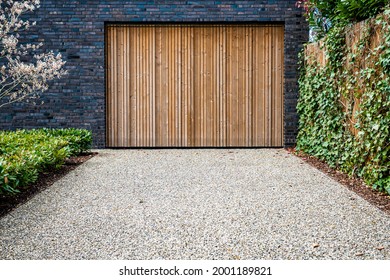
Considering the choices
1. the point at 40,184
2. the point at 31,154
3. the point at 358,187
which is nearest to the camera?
the point at 358,187

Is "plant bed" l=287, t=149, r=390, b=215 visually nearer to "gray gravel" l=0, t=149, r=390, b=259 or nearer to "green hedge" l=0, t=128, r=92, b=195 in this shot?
"gray gravel" l=0, t=149, r=390, b=259

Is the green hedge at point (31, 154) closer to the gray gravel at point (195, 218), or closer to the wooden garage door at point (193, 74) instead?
the gray gravel at point (195, 218)

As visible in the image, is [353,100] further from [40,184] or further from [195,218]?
[40,184]

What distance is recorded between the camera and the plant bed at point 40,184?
4582 mm

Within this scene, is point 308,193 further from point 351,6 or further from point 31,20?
point 31,20

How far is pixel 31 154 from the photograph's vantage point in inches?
237

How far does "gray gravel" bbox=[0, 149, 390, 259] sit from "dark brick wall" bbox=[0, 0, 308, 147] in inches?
132

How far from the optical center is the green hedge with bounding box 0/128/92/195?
481 centimetres

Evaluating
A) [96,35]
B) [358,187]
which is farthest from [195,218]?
[96,35]

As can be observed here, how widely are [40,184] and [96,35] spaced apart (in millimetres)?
4727

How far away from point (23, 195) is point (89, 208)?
94 centimetres

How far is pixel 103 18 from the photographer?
9.66 m

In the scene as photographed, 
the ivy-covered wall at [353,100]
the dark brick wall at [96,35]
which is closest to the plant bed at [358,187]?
the ivy-covered wall at [353,100]

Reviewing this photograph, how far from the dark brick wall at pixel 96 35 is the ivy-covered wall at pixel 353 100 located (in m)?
1.51
